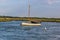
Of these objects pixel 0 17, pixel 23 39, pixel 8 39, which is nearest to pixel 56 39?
pixel 23 39

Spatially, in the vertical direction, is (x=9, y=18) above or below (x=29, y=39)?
below

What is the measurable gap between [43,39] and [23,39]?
3.86m

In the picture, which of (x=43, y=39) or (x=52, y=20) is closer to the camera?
(x=43, y=39)

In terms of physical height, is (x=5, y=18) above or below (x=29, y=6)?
below

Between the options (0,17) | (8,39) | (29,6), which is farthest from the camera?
(0,17)

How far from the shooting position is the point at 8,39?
4569 cm

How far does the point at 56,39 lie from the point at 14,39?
26.4ft

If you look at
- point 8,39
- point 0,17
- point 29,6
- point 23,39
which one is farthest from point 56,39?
point 0,17

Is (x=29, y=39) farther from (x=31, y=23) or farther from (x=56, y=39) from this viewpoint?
(x=31, y=23)

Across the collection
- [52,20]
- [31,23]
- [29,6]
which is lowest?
[52,20]

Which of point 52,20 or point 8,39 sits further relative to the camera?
point 52,20

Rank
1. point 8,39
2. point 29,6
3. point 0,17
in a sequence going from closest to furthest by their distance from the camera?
point 8,39 → point 29,6 → point 0,17

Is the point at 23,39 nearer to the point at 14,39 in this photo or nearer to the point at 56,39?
the point at 14,39

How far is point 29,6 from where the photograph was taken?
7900cm
